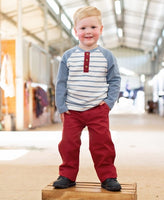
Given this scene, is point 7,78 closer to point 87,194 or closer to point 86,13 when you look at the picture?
point 86,13

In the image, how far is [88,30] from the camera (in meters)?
2.27

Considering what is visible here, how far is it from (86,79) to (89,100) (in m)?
0.13

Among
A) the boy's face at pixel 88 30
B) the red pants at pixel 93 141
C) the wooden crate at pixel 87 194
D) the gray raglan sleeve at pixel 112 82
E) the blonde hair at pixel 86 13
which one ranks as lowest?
the wooden crate at pixel 87 194

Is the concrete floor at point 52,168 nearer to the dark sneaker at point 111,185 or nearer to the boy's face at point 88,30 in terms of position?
the dark sneaker at point 111,185

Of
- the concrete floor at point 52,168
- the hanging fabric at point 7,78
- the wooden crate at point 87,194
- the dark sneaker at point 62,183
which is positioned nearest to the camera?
the wooden crate at point 87,194

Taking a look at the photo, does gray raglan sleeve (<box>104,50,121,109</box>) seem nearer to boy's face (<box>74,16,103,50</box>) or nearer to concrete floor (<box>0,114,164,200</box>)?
boy's face (<box>74,16,103,50</box>)

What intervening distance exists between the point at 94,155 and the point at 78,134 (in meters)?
0.16

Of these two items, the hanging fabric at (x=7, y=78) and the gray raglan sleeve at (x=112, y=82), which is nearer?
the gray raglan sleeve at (x=112, y=82)

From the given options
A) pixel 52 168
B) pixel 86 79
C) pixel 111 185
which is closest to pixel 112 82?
pixel 86 79

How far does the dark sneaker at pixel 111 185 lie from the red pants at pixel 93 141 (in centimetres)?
2

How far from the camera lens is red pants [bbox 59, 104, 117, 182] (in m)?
2.26

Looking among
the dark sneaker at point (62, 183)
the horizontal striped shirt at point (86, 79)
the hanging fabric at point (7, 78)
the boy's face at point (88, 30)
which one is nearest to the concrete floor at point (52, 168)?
the dark sneaker at point (62, 183)

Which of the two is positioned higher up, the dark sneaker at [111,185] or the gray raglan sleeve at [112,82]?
the gray raglan sleeve at [112,82]

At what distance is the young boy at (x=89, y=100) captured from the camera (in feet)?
7.42
